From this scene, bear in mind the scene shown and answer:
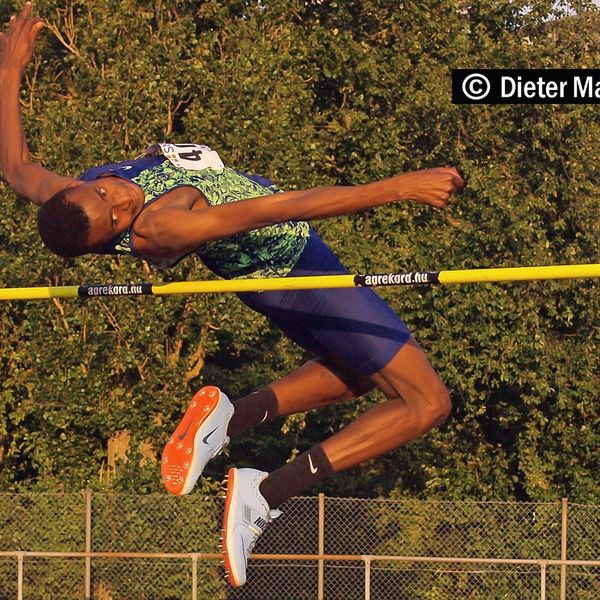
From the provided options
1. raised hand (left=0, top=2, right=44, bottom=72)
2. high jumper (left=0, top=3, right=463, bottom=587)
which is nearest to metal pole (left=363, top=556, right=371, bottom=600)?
high jumper (left=0, top=3, right=463, bottom=587)

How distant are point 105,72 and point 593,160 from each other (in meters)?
6.35

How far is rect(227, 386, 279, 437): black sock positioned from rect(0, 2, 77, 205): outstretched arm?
135 cm

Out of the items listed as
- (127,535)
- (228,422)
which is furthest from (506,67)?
(228,422)

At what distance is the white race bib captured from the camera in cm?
664

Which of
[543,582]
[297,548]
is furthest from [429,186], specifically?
[297,548]

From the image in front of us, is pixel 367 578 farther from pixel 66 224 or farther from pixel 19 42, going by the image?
pixel 66 224

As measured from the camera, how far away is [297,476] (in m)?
6.95

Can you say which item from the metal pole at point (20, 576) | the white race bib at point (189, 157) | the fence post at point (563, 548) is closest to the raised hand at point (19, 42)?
the white race bib at point (189, 157)

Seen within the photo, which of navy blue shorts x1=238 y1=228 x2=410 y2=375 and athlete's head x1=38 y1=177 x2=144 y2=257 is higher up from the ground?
athlete's head x1=38 y1=177 x2=144 y2=257

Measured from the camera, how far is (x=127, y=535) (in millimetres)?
16250

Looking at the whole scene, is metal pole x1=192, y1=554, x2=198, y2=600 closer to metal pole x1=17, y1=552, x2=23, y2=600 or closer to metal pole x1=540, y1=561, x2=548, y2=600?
metal pole x1=17, y1=552, x2=23, y2=600

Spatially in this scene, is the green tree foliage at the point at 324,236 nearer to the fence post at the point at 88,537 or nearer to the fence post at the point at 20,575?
the fence post at the point at 88,537

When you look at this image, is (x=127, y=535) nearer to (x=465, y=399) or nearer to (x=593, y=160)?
(x=465, y=399)

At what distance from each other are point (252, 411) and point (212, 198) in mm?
Result: 1159
